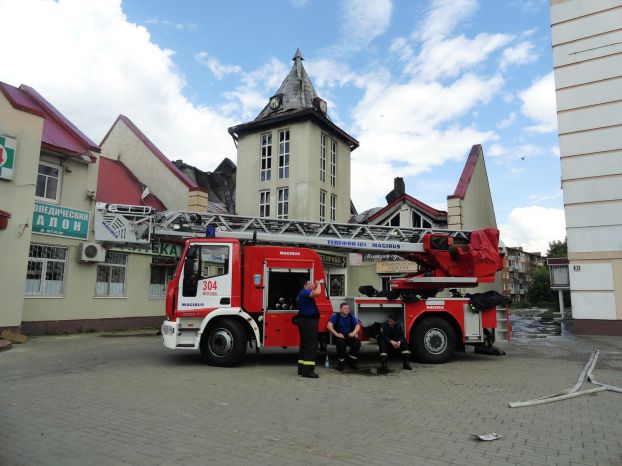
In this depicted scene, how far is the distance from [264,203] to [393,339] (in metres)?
19.1

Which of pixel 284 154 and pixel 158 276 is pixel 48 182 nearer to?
pixel 158 276

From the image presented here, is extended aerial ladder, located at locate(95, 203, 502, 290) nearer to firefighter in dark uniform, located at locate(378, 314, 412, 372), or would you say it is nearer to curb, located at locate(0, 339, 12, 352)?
firefighter in dark uniform, located at locate(378, 314, 412, 372)

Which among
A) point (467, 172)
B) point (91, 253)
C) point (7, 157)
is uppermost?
point (467, 172)

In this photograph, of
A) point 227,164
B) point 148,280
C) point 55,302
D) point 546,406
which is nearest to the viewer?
point 546,406

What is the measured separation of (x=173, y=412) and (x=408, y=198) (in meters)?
22.1

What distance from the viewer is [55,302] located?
15414 mm

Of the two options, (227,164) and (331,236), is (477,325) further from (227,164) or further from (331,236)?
(227,164)

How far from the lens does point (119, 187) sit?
2023 cm

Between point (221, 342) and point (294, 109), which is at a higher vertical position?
point (294, 109)

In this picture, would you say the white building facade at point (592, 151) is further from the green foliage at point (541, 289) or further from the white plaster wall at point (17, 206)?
the green foliage at point (541, 289)

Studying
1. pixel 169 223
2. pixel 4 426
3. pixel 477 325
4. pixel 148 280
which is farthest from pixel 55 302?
pixel 477 325

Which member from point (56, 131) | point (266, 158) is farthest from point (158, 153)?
point (266, 158)

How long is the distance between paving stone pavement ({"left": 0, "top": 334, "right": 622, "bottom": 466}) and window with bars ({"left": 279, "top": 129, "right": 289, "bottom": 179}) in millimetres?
18401

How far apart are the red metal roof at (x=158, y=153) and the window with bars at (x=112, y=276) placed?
4.64 metres
